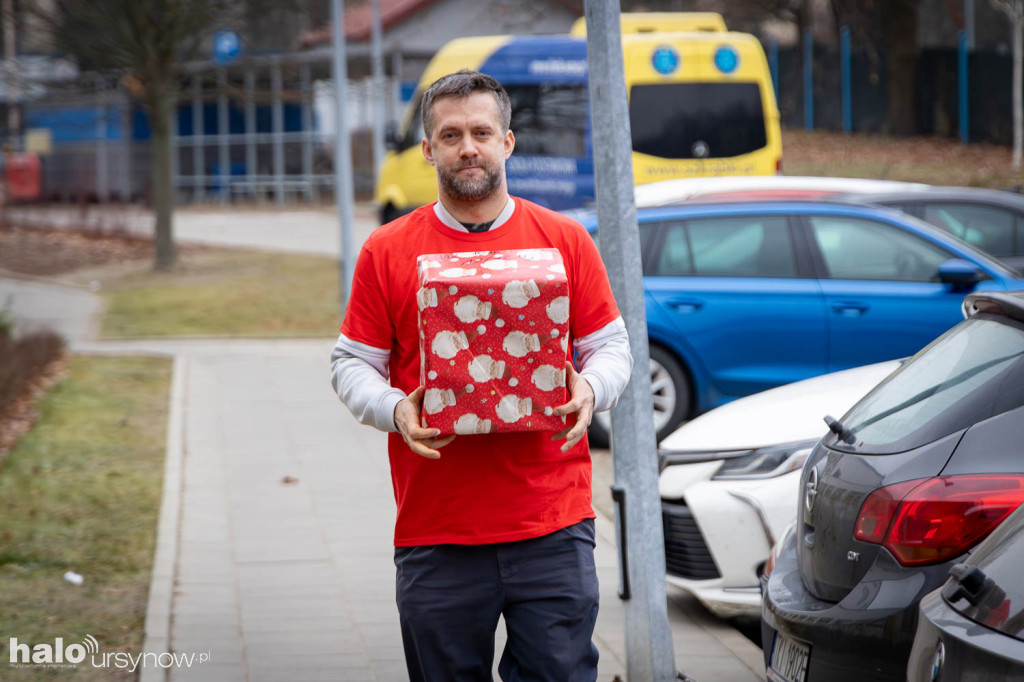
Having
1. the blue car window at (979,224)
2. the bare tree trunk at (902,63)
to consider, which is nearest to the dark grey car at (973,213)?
the blue car window at (979,224)

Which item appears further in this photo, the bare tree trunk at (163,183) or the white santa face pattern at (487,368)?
the bare tree trunk at (163,183)

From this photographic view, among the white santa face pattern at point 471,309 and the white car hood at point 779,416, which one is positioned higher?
the white santa face pattern at point 471,309

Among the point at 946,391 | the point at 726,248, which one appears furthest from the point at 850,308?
the point at 946,391

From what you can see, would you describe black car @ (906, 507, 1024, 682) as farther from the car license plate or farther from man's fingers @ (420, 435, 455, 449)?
man's fingers @ (420, 435, 455, 449)

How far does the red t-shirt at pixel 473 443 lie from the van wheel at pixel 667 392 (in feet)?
18.1

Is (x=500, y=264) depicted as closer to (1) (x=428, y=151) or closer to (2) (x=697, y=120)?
(1) (x=428, y=151)

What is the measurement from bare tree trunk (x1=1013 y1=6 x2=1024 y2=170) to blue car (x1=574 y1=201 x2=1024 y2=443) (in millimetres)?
17081

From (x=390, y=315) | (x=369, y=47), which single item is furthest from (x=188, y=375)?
(x=369, y=47)

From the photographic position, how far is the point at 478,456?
3035 millimetres

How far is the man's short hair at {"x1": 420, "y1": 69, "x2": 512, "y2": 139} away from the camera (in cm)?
306

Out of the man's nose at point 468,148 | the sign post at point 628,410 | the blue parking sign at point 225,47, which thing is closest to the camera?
the man's nose at point 468,148

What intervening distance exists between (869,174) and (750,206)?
59.2 ft

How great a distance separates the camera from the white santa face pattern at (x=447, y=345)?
286cm

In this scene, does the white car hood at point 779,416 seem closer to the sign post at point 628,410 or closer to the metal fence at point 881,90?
the sign post at point 628,410
